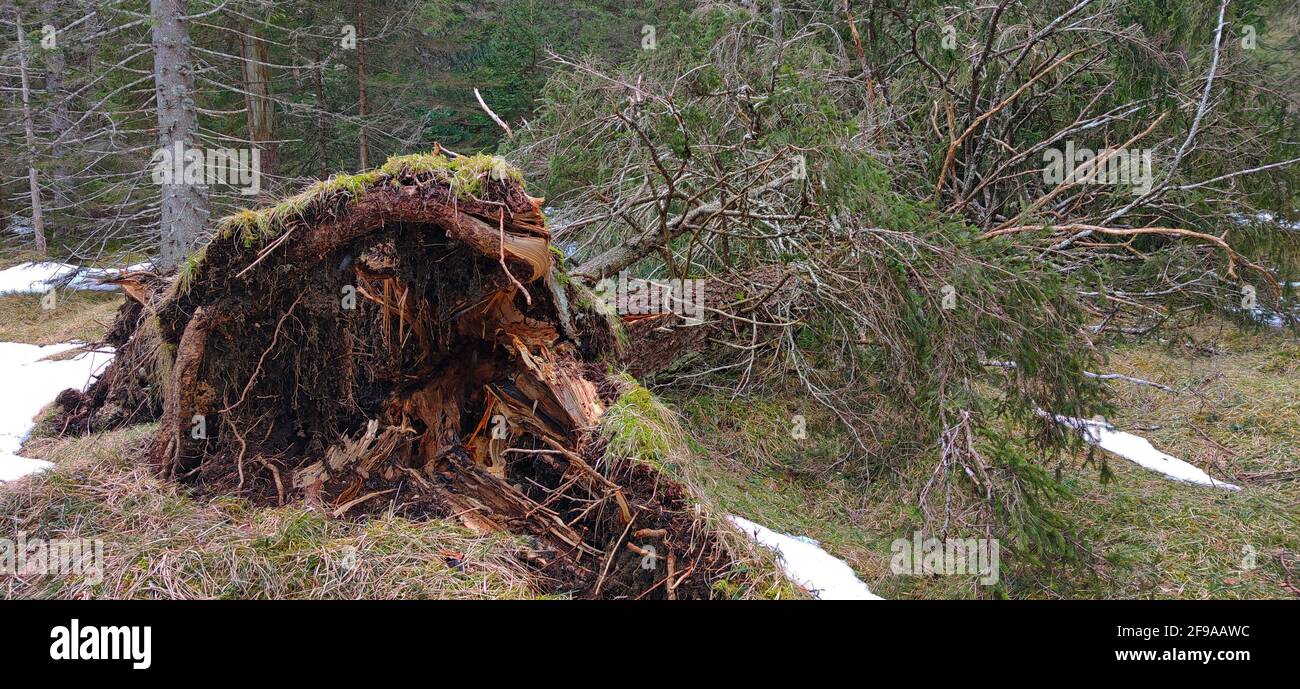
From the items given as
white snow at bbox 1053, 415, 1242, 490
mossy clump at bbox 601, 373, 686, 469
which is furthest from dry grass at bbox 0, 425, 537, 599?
white snow at bbox 1053, 415, 1242, 490

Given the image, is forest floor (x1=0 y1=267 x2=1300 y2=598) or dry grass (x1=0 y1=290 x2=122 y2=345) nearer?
forest floor (x1=0 y1=267 x2=1300 y2=598)

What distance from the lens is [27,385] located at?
7.11 meters

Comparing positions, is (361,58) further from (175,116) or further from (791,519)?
(791,519)

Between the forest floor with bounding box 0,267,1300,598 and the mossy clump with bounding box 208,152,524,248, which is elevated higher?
the mossy clump with bounding box 208,152,524,248

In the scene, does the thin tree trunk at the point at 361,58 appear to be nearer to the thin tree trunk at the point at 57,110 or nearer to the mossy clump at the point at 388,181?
the thin tree trunk at the point at 57,110

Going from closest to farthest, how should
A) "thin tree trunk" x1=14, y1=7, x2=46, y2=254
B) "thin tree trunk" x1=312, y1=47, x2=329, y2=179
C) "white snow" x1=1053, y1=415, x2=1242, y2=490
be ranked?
1. "white snow" x1=1053, y1=415, x2=1242, y2=490
2. "thin tree trunk" x1=14, y1=7, x2=46, y2=254
3. "thin tree trunk" x1=312, y1=47, x2=329, y2=179

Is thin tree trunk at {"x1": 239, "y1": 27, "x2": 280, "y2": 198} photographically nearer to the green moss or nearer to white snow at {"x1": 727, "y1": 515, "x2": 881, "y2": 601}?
the green moss

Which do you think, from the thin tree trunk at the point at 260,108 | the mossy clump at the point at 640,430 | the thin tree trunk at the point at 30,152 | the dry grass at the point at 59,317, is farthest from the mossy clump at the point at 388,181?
the thin tree trunk at the point at 30,152

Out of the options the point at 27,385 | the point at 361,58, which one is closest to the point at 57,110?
the point at 361,58

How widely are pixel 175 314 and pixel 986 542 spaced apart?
4549 mm

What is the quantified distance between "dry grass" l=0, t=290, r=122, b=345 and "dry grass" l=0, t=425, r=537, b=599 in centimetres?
588

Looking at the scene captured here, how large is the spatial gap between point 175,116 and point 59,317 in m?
4.28

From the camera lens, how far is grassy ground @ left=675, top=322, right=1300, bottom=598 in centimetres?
450

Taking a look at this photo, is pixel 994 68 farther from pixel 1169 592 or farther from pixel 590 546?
pixel 590 546
